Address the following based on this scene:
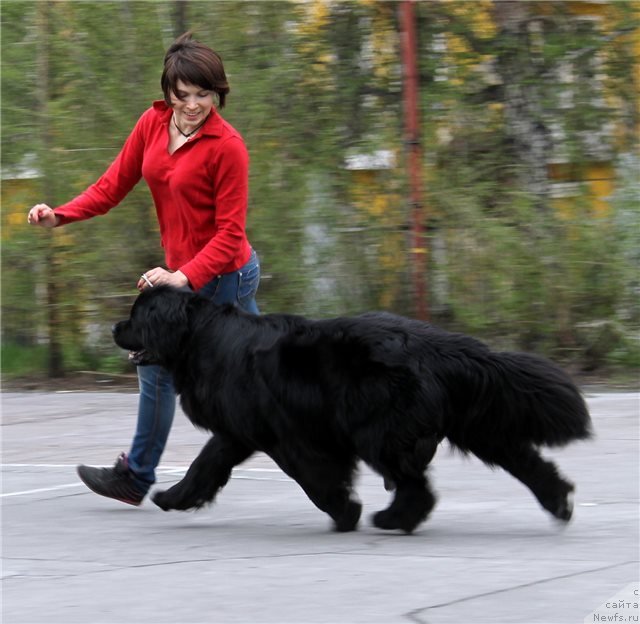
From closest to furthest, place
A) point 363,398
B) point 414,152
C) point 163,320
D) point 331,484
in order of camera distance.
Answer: point 363,398
point 331,484
point 163,320
point 414,152

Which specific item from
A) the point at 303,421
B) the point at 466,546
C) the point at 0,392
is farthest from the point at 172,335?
the point at 0,392

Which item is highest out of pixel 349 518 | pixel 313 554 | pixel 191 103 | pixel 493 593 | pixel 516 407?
pixel 191 103

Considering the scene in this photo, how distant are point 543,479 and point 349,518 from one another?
0.82 metres

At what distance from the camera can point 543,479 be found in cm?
539

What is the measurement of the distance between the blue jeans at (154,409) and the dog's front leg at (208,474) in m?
0.32

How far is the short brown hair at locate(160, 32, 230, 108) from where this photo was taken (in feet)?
18.5

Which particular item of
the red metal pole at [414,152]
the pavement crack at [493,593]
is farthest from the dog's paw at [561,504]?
the red metal pole at [414,152]

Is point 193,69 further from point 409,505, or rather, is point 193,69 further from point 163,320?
point 409,505

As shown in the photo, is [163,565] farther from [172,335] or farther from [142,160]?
[142,160]

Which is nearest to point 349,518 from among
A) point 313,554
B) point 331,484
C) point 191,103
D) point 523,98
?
point 331,484

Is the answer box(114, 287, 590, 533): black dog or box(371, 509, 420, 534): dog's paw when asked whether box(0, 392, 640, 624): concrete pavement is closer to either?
box(371, 509, 420, 534): dog's paw

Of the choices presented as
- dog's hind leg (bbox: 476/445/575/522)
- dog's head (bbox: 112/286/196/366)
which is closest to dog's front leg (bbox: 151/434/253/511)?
dog's head (bbox: 112/286/196/366)

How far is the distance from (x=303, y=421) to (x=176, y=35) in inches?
237

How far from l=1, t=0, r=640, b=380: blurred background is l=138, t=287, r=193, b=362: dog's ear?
493 centimetres
